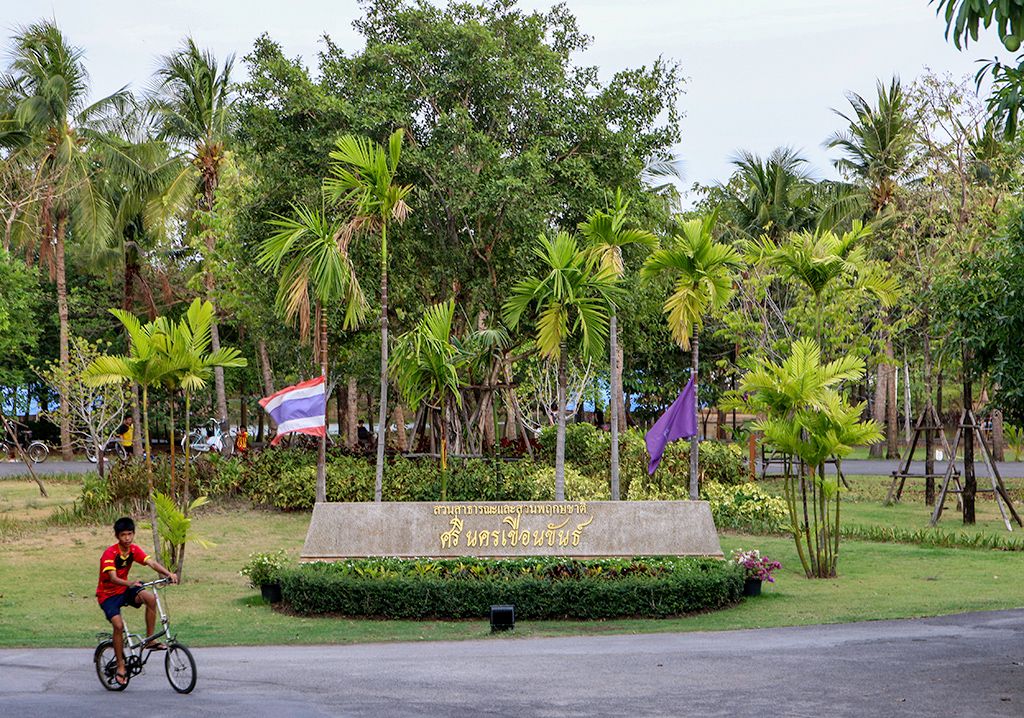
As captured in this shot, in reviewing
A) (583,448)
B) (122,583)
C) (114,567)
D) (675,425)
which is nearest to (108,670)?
(122,583)

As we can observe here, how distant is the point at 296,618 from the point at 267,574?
177 cm

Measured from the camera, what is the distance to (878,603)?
1689 centimetres

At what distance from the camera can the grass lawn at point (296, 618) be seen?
50.4 ft

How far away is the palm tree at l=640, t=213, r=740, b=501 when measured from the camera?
810 inches

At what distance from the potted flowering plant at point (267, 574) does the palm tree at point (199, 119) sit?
72.2 ft

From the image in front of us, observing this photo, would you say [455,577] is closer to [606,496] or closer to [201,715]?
[201,715]

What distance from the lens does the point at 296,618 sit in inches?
647

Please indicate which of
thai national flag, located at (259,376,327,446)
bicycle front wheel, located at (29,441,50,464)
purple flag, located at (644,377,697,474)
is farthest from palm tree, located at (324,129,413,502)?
bicycle front wheel, located at (29,441,50,464)

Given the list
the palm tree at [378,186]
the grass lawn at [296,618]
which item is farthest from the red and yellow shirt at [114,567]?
the palm tree at [378,186]

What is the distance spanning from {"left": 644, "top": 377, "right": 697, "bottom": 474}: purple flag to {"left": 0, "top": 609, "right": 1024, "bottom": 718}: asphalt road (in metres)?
7.06

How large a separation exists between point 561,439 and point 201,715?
36.5 ft

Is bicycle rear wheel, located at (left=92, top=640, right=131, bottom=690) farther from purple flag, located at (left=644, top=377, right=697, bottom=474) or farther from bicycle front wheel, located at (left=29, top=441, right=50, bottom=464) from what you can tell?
bicycle front wheel, located at (left=29, top=441, right=50, bottom=464)

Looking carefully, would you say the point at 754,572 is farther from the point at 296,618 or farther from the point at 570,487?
the point at 570,487

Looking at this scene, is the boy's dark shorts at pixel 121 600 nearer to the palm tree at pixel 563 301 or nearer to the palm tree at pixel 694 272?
the palm tree at pixel 563 301
